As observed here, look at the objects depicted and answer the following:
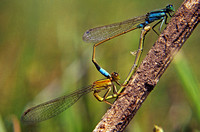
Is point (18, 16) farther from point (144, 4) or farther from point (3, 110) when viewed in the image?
point (3, 110)

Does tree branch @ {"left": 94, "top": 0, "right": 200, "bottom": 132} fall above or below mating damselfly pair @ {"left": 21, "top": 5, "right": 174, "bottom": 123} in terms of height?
below

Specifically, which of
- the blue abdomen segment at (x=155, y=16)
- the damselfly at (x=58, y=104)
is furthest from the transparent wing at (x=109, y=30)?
the damselfly at (x=58, y=104)

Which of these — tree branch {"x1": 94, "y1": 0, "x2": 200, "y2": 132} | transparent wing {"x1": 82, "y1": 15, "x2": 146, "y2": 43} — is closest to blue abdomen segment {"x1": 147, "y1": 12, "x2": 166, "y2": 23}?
transparent wing {"x1": 82, "y1": 15, "x2": 146, "y2": 43}

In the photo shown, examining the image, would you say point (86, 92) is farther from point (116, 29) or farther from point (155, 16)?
point (155, 16)

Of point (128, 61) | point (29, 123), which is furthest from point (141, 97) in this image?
point (128, 61)

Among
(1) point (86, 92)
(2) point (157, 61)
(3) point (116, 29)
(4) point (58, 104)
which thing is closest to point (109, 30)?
(3) point (116, 29)

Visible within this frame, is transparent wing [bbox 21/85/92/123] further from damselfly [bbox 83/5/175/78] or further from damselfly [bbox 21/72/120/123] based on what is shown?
damselfly [bbox 83/5/175/78]
